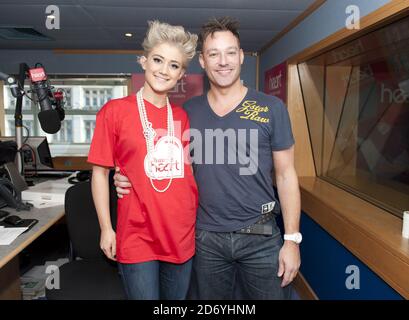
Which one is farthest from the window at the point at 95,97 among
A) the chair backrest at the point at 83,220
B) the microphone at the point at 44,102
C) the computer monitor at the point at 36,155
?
the chair backrest at the point at 83,220

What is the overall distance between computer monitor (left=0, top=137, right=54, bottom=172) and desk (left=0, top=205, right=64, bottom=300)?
3.05 feet

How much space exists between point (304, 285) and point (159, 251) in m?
1.96

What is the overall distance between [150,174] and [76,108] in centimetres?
446

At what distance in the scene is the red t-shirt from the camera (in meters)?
1.29

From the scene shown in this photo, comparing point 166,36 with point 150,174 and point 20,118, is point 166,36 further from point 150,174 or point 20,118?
point 20,118

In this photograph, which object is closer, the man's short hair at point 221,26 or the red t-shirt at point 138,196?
the red t-shirt at point 138,196

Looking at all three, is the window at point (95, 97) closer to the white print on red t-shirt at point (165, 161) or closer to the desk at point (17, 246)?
the desk at point (17, 246)

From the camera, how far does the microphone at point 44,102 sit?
223 cm

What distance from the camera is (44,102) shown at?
2260 millimetres

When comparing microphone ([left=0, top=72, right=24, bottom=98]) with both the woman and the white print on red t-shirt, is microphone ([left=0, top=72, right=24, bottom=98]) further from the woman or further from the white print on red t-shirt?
the white print on red t-shirt

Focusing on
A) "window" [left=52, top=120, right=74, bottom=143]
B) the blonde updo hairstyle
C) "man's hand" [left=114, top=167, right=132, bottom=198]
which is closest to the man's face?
the blonde updo hairstyle

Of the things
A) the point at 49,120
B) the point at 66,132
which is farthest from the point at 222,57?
the point at 66,132

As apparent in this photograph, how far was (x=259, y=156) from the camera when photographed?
147 cm

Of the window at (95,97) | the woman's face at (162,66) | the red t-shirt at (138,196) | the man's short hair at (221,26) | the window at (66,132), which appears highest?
the window at (95,97)
